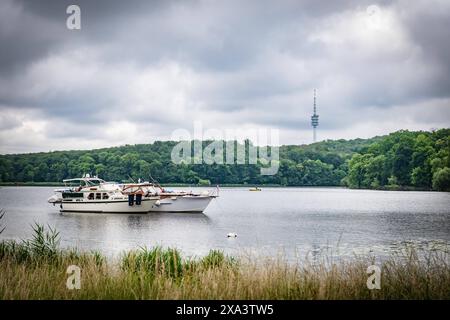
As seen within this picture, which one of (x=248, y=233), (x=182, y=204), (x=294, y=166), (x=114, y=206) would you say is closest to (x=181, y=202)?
(x=182, y=204)

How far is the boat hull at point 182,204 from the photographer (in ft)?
200

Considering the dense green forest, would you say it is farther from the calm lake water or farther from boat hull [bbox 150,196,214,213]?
the calm lake water

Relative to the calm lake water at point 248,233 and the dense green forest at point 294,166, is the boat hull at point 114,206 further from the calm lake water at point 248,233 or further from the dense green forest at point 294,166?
the dense green forest at point 294,166

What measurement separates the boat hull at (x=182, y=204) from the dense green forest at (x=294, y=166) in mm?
19320

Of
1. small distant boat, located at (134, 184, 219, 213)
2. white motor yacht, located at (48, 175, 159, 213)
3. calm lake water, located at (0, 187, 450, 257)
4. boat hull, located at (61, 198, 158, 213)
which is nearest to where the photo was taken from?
calm lake water, located at (0, 187, 450, 257)

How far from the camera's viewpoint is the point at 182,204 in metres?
61.5

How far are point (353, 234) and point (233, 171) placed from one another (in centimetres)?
11082

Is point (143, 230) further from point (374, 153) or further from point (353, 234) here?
point (374, 153)

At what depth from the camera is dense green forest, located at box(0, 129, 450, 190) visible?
79938 mm

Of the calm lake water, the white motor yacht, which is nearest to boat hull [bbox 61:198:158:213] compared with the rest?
the white motor yacht

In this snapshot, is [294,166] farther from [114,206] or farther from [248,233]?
[248,233]

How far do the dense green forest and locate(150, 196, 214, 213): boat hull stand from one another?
761 inches

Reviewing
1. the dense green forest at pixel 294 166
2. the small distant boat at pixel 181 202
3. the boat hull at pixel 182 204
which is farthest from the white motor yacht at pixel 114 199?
the dense green forest at pixel 294 166
